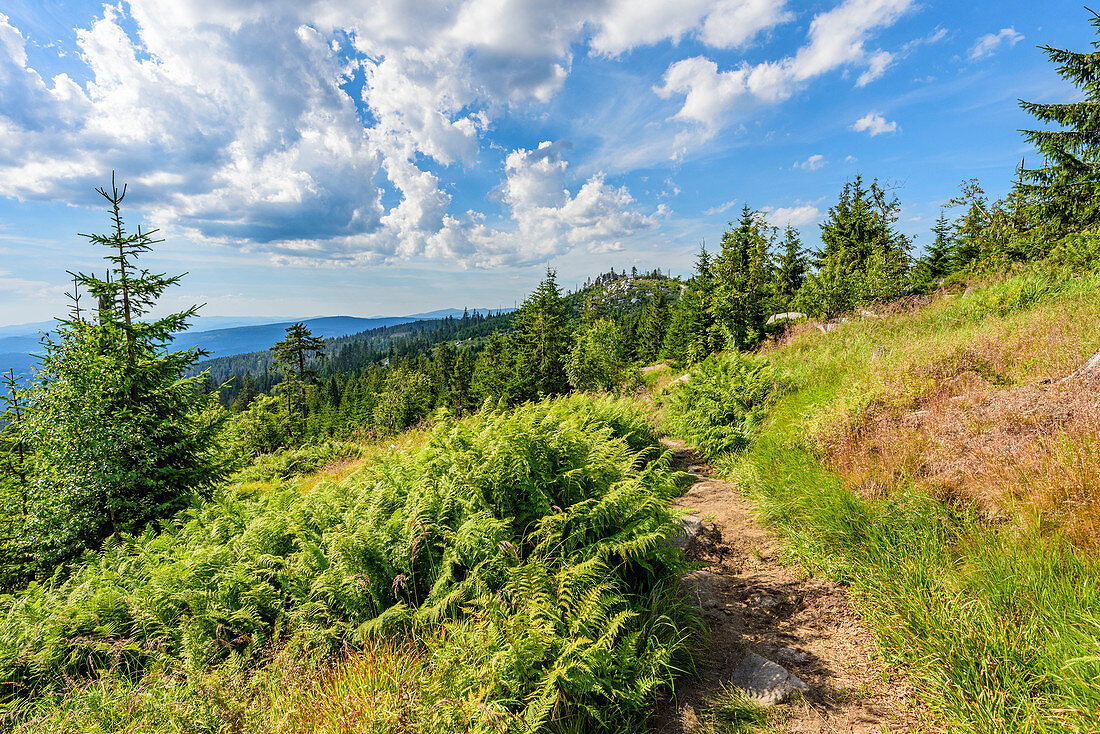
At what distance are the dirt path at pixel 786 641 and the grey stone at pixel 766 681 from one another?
0.21 feet

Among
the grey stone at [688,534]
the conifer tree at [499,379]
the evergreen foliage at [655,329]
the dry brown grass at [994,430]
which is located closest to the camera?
the dry brown grass at [994,430]

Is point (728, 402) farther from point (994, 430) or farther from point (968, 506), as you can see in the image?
point (968, 506)

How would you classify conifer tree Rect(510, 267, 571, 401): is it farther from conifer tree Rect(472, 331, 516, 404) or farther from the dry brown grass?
the dry brown grass

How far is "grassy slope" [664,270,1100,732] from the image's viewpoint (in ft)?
8.10

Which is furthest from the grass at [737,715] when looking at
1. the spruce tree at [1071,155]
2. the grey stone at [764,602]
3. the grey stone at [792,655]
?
the spruce tree at [1071,155]

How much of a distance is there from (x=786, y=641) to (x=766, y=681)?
611 mm

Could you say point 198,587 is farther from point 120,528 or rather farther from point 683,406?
point 683,406

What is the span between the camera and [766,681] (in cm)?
308

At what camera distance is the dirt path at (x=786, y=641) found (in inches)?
109

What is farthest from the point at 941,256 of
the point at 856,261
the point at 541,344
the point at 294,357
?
the point at 294,357

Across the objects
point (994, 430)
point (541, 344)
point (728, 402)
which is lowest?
point (728, 402)

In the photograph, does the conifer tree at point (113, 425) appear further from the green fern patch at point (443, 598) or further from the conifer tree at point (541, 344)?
the conifer tree at point (541, 344)


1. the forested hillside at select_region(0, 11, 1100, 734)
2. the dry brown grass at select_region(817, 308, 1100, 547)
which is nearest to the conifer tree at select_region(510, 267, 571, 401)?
the forested hillside at select_region(0, 11, 1100, 734)

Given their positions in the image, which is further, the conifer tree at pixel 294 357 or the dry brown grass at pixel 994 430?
the conifer tree at pixel 294 357
